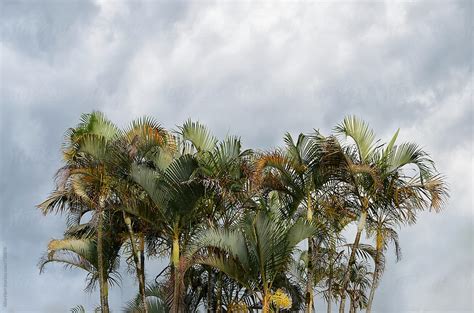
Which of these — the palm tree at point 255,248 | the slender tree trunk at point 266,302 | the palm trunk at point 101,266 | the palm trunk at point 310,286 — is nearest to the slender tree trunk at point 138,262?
the palm trunk at point 101,266

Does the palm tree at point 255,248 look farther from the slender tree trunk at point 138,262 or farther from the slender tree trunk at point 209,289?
A: the slender tree trunk at point 138,262

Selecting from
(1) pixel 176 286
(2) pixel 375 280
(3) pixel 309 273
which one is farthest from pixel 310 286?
(1) pixel 176 286

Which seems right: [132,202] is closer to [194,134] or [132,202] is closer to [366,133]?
[194,134]

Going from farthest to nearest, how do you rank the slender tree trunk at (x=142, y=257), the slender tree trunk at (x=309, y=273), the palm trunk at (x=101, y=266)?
the slender tree trunk at (x=142, y=257) → the palm trunk at (x=101, y=266) → the slender tree trunk at (x=309, y=273)

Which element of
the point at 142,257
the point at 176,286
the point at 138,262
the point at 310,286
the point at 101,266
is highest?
the point at 142,257

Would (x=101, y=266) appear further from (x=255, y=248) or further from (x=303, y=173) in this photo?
(x=303, y=173)

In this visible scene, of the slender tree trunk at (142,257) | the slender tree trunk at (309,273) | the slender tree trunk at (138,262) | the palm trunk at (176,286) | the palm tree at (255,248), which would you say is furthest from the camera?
the slender tree trunk at (142,257)

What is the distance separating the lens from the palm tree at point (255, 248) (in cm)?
1484

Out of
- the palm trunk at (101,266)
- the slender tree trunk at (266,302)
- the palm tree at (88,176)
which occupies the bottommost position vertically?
the slender tree trunk at (266,302)

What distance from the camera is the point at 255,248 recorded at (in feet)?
48.9

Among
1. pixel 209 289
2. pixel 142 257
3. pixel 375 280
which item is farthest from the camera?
pixel 142 257

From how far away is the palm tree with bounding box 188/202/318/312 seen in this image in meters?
14.8

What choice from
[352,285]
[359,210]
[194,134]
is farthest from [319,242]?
[352,285]

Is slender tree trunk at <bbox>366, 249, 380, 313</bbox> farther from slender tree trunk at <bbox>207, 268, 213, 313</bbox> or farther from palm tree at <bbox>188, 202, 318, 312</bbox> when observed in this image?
slender tree trunk at <bbox>207, 268, 213, 313</bbox>
